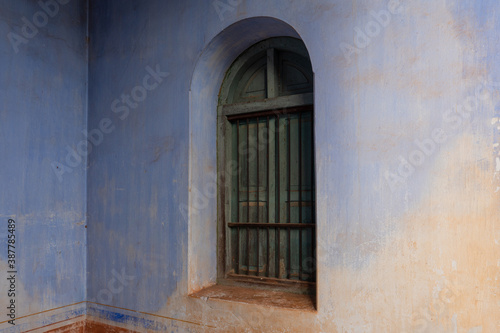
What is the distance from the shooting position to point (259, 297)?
3492 mm

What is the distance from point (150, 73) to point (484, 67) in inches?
112

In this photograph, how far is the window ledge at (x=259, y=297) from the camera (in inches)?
127

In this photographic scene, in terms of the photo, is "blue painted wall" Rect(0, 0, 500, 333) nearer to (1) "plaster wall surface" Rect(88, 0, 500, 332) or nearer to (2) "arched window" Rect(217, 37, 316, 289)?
(1) "plaster wall surface" Rect(88, 0, 500, 332)

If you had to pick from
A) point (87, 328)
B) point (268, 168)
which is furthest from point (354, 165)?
point (87, 328)

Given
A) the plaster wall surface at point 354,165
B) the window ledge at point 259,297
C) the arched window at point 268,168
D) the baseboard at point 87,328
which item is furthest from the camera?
the baseboard at point 87,328

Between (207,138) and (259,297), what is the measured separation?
1525 millimetres

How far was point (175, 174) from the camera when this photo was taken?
3793 millimetres

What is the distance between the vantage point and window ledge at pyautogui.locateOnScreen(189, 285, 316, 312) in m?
3.23

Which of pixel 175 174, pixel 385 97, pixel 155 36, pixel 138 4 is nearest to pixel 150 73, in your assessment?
pixel 155 36

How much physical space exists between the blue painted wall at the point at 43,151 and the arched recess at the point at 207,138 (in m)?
1.38

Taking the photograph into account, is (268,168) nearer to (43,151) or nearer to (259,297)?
(259,297)

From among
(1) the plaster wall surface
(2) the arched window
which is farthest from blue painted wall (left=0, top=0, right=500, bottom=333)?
(2) the arched window

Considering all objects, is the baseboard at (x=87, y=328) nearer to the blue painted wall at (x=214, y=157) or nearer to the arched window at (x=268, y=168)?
the blue painted wall at (x=214, y=157)

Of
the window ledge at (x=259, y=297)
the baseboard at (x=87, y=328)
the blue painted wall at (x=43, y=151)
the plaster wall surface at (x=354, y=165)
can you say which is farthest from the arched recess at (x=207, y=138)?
the blue painted wall at (x=43, y=151)
